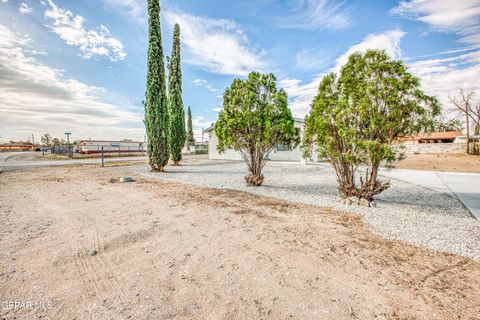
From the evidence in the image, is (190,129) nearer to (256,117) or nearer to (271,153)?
(271,153)

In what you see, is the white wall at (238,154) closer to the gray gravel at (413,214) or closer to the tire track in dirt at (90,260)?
the gray gravel at (413,214)

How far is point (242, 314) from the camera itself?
→ 5.80 ft

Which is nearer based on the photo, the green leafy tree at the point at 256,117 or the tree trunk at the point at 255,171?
the green leafy tree at the point at 256,117

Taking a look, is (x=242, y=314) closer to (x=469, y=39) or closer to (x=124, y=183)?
(x=124, y=183)

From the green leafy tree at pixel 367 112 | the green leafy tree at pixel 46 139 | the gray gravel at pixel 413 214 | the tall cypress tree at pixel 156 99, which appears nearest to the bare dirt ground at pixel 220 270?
the gray gravel at pixel 413 214

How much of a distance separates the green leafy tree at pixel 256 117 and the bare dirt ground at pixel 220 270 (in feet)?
11.1

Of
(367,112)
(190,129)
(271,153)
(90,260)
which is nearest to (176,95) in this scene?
(271,153)

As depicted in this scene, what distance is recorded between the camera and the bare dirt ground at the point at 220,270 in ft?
5.99

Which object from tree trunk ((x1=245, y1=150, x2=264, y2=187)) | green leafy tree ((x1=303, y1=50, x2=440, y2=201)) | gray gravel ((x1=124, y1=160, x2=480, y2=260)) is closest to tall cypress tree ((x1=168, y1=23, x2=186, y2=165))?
tree trunk ((x1=245, y1=150, x2=264, y2=187))

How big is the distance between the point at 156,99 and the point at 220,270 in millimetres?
11044

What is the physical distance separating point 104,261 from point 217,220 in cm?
195

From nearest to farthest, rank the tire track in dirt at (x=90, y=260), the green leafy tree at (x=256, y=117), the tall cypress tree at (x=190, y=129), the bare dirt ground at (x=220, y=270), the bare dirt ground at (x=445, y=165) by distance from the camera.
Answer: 1. the bare dirt ground at (x=220, y=270)
2. the tire track in dirt at (x=90, y=260)
3. the green leafy tree at (x=256, y=117)
4. the bare dirt ground at (x=445, y=165)
5. the tall cypress tree at (x=190, y=129)

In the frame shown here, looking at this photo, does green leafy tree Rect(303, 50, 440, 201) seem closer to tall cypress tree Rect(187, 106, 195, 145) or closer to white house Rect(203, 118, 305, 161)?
white house Rect(203, 118, 305, 161)

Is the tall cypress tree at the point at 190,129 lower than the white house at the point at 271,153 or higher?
higher
